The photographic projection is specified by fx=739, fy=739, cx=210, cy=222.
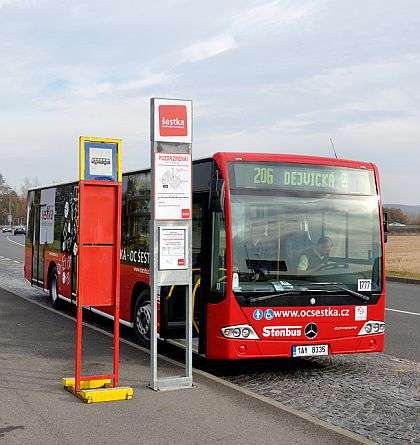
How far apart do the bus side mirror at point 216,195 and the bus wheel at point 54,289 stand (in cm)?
764

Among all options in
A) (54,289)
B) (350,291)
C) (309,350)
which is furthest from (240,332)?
(54,289)

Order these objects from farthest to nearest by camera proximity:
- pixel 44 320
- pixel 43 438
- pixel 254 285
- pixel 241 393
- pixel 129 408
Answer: pixel 44 320, pixel 254 285, pixel 241 393, pixel 129 408, pixel 43 438

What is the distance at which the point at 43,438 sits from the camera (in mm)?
5840

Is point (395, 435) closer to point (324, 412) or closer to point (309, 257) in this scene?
point (324, 412)

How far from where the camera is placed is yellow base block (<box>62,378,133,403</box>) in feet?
23.1

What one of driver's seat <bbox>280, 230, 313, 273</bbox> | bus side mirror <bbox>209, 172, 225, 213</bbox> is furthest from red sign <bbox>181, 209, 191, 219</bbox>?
driver's seat <bbox>280, 230, 313, 273</bbox>

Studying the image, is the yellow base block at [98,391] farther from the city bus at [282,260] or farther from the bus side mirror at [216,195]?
the bus side mirror at [216,195]

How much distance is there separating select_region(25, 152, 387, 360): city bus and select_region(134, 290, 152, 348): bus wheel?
0.73m

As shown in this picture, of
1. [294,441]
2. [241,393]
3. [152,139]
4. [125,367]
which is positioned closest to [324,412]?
[241,393]

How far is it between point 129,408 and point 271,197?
127 inches

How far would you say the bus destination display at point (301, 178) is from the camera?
8.78 meters

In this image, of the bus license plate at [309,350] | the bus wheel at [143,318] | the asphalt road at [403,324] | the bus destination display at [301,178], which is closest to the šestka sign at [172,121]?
the bus destination display at [301,178]

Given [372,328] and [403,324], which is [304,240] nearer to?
[372,328]

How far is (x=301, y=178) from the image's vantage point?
907 cm
